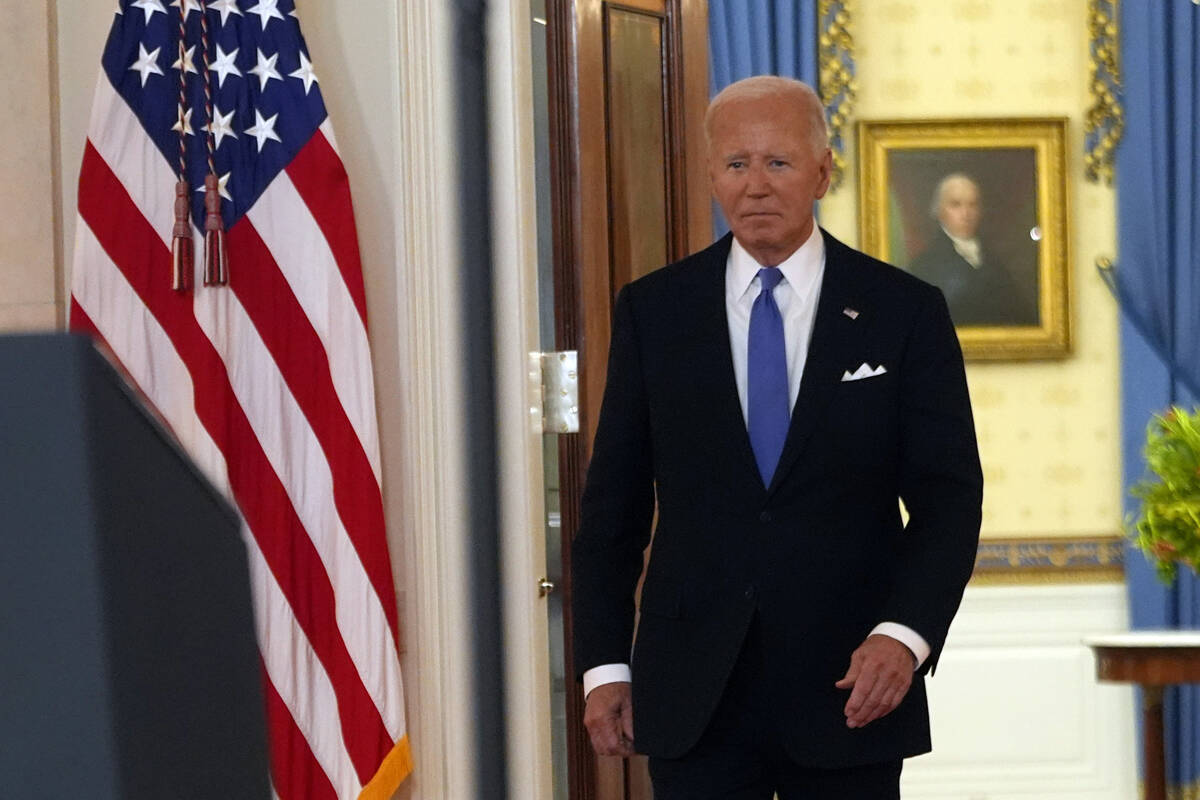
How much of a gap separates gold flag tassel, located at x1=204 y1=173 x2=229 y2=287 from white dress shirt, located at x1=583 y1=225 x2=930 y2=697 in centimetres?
102

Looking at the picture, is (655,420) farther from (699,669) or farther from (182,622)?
(182,622)

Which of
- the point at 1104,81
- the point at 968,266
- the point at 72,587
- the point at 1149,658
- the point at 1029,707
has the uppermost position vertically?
the point at 1104,81

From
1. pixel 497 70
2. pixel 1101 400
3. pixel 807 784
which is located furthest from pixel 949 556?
pixel 1101 400

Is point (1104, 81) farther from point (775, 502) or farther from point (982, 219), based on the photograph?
point (775, 502)

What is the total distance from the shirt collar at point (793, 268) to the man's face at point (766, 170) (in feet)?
0.11

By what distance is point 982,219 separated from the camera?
677 centimetres

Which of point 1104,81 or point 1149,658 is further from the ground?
point 1104,81

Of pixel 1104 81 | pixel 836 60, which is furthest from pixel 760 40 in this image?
pixel 1104 81

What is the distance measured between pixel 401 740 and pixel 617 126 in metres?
1.58

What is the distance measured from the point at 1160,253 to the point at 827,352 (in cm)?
464

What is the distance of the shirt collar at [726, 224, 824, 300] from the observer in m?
2.46

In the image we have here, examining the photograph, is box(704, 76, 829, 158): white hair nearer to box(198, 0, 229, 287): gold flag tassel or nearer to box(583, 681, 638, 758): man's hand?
box(583, 681, 638, 758): man's hand

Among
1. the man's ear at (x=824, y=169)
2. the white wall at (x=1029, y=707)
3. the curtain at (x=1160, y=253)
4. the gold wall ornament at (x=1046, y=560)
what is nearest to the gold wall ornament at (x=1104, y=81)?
the curtain at (x=1160, y=253)

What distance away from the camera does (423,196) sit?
325 centimetres
